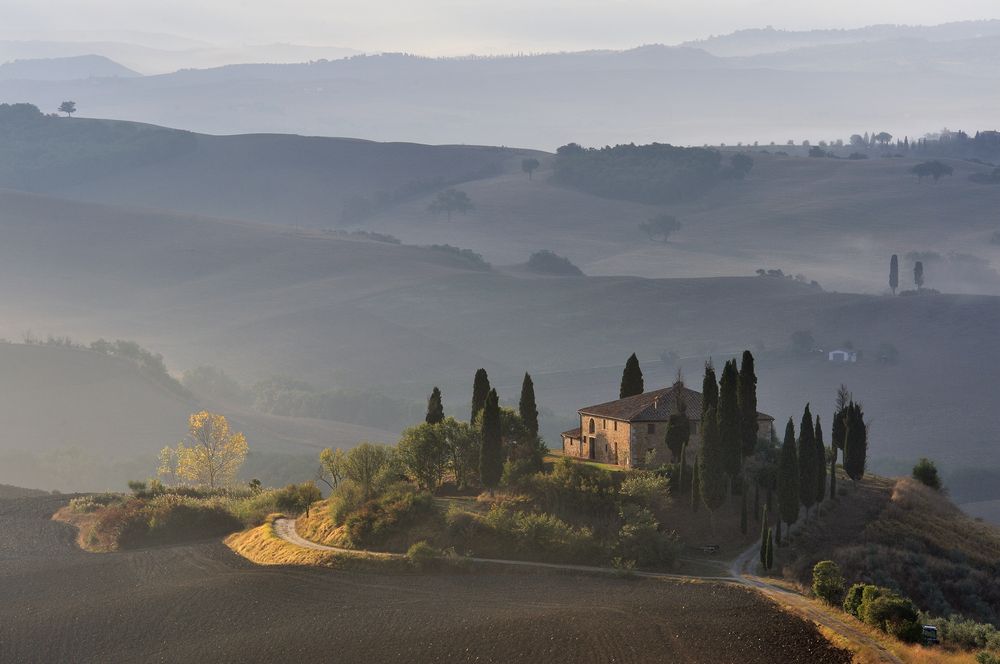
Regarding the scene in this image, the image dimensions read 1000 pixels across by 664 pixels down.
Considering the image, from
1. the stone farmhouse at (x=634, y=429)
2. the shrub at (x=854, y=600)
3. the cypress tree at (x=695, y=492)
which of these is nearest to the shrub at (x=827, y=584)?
the shrub at (x=854, y=600)

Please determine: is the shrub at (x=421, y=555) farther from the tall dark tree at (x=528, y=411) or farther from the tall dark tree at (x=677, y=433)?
the tall dark tree at (x=677, y=433)

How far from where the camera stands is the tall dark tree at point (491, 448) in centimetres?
6225

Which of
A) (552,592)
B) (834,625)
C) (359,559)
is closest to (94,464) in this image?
(359,559)

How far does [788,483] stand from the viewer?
59.5m

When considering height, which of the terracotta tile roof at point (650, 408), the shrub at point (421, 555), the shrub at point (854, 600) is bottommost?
the shrub at point (854, 600)

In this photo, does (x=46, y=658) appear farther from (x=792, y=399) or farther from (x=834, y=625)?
(x=792, y=399)

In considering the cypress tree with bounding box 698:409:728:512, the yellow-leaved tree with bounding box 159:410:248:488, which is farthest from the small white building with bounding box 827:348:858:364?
the cypress tree with bounding box 698:409:728:512

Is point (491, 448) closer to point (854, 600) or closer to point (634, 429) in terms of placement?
point (634, 429)

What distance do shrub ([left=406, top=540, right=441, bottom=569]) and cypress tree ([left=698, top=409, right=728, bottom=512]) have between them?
13.0 meters

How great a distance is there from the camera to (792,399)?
576 ft

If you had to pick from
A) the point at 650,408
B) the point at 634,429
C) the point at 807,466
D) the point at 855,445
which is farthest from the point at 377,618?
the point at 855,445

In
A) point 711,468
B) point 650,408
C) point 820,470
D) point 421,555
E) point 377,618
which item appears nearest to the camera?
point 377,618

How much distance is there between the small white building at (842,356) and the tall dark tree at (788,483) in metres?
131

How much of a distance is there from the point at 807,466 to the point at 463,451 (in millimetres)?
16553
